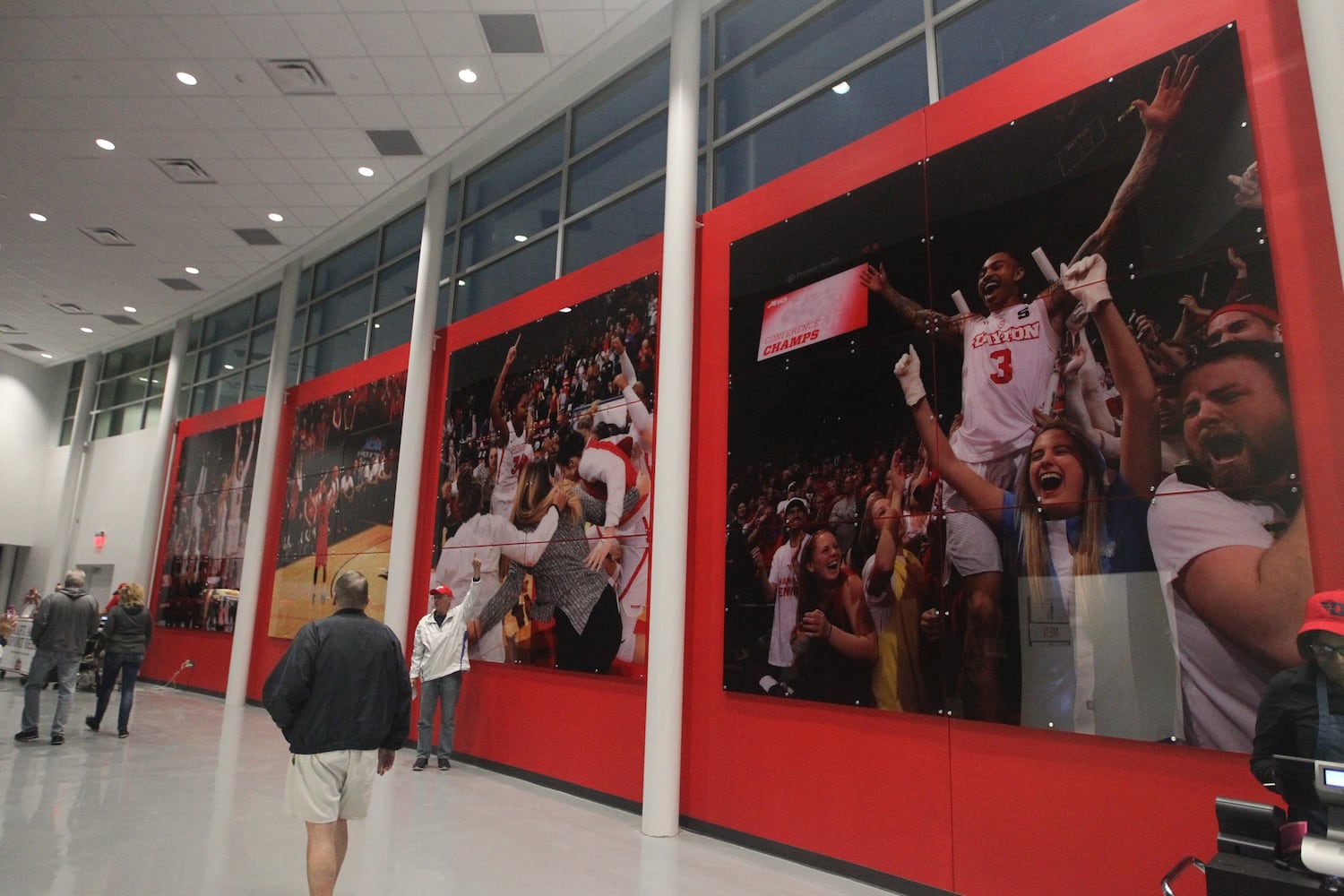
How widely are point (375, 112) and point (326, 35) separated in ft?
3.36

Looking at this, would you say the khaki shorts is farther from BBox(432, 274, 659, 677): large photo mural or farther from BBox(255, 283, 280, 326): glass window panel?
BBox(255, 283, 280, 326): glass window panel

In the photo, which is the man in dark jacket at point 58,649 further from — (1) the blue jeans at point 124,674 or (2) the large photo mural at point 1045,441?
(2) the large photo mural at point 1045,441

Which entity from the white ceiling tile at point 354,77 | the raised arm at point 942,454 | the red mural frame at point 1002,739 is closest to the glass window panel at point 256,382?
the white ceiling tile at point 354,77

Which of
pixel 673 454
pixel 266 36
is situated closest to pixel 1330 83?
pixel 673 454

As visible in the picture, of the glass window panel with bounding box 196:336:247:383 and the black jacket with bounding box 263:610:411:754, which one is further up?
the glass window panel with bounding box 196:336:247:383

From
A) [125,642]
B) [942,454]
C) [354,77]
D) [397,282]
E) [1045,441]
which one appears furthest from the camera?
[397,282]

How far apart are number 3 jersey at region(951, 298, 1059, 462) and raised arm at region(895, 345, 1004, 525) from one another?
7 cm

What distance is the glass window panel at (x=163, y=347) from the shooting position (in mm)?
14353

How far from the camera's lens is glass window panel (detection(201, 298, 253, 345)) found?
1270 cm

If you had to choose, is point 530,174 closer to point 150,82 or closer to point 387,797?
point 150,82

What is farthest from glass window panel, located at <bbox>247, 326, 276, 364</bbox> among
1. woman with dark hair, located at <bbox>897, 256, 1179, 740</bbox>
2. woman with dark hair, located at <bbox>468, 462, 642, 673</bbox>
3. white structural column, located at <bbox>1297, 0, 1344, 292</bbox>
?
white structural column, located at <bbox>1297, 0, 1344, 292</bbox>

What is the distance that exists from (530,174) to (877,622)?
581 cm

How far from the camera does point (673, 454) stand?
5238 millimetres

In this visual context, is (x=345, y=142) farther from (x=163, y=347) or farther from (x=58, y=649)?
(x=163, y=347)
